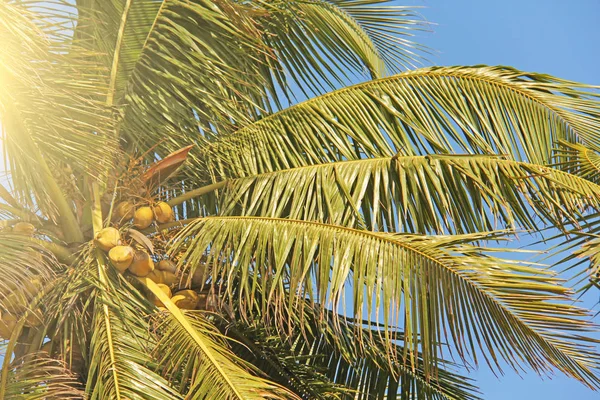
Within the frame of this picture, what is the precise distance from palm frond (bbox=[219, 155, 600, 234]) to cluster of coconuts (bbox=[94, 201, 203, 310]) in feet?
1.77

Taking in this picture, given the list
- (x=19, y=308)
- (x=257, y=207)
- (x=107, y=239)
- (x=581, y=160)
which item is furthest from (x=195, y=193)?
(x=581, y=160)

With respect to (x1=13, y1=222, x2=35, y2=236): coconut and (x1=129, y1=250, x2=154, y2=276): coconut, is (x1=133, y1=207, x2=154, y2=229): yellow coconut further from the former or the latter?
(x1=13, y1=222, x2=35, y2=236): coconut

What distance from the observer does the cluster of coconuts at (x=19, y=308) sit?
3.94m

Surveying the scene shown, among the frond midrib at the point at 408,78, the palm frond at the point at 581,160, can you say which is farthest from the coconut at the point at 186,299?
the palm frond at the point at 581,160

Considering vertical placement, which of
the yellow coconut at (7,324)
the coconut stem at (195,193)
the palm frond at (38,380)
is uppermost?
the coconut stem at (195,193)

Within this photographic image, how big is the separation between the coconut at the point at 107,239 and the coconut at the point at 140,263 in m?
0.13

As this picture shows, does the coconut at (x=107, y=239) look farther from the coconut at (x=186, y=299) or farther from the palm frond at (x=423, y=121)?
the palm frond at (x=423, y=121)

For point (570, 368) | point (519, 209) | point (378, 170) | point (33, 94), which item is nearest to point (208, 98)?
point (378, 170)

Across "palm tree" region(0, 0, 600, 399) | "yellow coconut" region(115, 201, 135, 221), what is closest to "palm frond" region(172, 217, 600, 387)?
"palm tree" region(0, 0, 600, 399)

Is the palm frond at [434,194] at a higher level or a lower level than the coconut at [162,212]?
higher

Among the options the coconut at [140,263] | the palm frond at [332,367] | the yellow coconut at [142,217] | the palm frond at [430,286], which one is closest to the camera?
the palm frond at [430,286]

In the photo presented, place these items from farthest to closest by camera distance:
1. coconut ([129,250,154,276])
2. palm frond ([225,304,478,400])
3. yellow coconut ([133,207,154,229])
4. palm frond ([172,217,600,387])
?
palm frond ([225,304,478,400]) < yellow coconut ([133,207,154,229]) < coconut ([129,250,154,276]) < palm frond ([172,217,600,387])

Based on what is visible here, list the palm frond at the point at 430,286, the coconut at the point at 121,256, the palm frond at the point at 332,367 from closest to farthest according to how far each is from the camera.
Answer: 1. the palm frond at the point at 430,286
2. the coconut at the point at 121,256
3. the palm frond at the point at 332,367

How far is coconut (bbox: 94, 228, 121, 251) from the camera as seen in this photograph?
421cm
